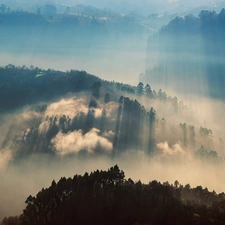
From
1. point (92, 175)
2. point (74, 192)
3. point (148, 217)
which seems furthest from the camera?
point (92, 175)

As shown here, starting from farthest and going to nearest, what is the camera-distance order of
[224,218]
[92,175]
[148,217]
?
1. [92,175]
2. [148,217]
3. [224,218]


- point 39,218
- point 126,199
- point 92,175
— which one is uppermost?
point 92,175

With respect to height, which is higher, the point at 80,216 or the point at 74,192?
the point at 74,192

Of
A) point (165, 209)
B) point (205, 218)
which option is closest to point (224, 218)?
point (205, 218)

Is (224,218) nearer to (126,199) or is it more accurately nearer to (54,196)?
(126,199)

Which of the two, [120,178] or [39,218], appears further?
[120,178]

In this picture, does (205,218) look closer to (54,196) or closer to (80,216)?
(80,216)

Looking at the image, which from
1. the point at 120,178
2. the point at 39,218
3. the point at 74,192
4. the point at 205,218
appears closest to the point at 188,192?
the point at 120,178
